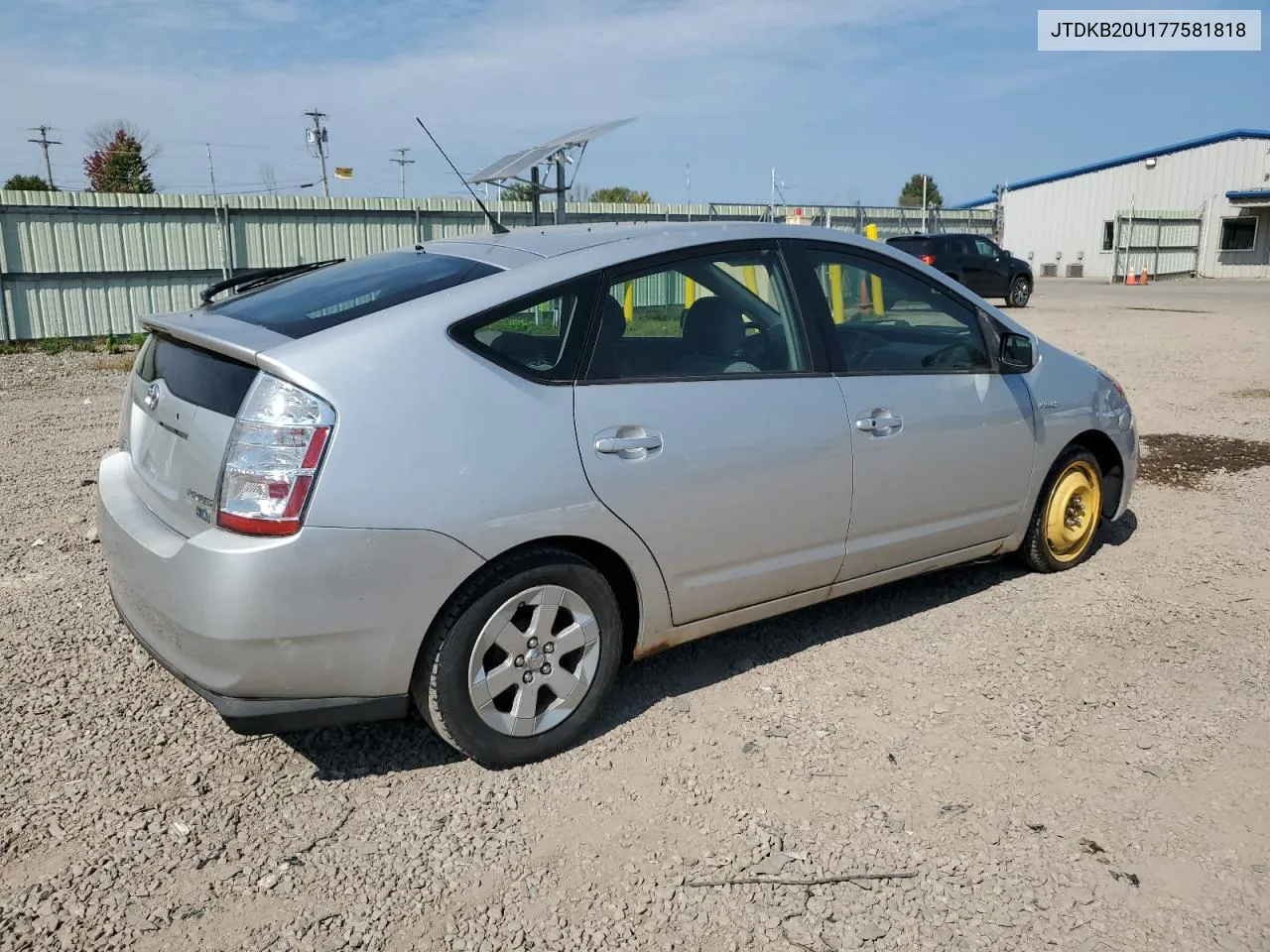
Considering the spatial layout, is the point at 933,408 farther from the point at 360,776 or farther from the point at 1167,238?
the point at 1167,238

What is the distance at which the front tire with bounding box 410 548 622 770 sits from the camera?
9.87ft

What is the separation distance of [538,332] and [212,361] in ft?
3.12

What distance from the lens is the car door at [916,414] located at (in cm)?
390

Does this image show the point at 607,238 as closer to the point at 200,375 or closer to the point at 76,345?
the point at 200,375

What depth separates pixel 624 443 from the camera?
3.23m

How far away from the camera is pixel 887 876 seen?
2.71m

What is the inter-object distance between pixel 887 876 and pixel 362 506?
5.52 feet

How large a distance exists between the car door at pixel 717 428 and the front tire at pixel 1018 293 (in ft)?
71.5

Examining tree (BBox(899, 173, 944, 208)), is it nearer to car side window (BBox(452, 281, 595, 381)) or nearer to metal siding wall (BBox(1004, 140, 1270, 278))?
metal siding wall (BBox(1004, 140, 1270, 278))

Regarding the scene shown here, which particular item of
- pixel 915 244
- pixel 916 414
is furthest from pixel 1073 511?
pixel 915 244

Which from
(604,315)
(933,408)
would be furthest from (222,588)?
(933,408)

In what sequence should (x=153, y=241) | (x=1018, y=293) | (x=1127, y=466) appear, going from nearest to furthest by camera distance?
(x=1127, y=466) → (x=153, y=241) → (x=1018, y=293)

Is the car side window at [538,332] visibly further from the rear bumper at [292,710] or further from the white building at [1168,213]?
the white building at [1168,213]

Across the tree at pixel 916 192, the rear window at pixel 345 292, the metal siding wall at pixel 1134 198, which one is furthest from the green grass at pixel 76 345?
the tree at pixel 916 192
